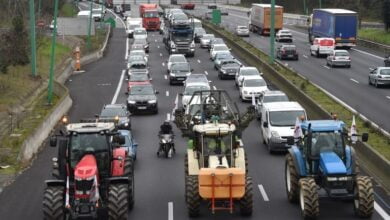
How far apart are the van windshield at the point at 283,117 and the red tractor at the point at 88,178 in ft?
41.7

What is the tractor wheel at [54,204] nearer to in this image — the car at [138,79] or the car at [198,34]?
the car at [138,79]

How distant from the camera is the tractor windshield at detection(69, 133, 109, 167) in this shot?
66.9 feet

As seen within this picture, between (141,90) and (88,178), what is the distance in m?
26.8

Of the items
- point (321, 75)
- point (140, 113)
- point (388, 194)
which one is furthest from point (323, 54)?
point (388, 194)

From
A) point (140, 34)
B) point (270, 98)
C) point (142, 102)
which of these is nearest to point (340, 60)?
point (142, 102)

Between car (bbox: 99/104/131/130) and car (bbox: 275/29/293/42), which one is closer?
car (bbox: 99/104/131/130)

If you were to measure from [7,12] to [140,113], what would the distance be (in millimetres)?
38487

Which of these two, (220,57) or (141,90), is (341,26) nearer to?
(220,57)

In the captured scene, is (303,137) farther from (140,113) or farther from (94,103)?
(94,103)

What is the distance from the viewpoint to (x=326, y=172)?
20.8m

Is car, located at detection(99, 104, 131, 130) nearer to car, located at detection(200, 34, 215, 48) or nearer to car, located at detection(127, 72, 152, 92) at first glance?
car, located at detection(127, 72, 152, 92)

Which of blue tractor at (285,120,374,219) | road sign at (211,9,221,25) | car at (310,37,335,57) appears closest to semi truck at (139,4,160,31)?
road sign at (211,9,221,25)

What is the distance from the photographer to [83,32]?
3661 inches

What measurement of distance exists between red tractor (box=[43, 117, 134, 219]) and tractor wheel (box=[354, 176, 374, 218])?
A: 236 inches
